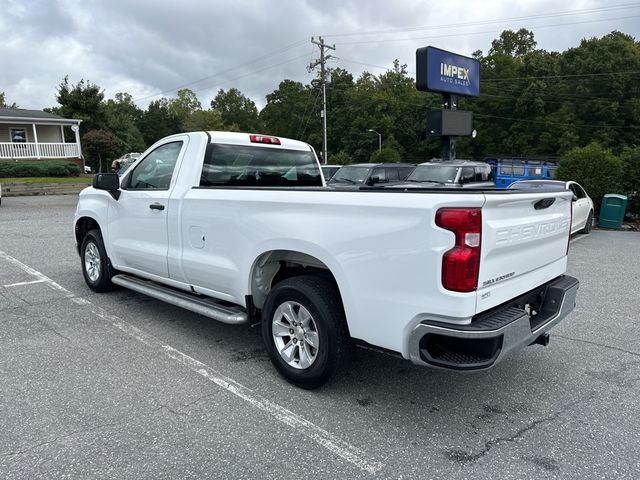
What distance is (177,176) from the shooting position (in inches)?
182

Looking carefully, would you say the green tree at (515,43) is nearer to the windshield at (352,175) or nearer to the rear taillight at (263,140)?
the windshield at (352,175)

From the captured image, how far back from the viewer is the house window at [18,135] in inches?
1308

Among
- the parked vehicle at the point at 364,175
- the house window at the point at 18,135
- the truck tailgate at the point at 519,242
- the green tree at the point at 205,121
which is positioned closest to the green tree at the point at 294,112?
the green tree at the point at 205,121

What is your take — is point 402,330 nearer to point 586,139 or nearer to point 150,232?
point 150,232

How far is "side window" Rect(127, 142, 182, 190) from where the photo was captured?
4820 millimetres

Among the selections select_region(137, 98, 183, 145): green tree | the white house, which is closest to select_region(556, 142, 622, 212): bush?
the white house

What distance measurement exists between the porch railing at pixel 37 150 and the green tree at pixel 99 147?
221 inches

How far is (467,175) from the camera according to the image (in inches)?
547

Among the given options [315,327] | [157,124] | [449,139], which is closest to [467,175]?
[449,139]

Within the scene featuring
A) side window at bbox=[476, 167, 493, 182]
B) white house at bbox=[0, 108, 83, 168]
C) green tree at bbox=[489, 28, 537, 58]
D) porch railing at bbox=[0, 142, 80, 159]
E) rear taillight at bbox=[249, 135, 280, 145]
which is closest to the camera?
rear taillight at bbox=[249, 135, 280, 145]

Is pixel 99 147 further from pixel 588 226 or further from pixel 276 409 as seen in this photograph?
pixel 276 409

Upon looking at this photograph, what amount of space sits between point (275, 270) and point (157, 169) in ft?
6.18

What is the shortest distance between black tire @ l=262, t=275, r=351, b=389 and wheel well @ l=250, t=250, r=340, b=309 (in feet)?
0.55

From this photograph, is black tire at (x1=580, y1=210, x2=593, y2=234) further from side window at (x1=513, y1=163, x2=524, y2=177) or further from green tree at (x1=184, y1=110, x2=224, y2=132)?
green tree at (x1=184, y1=110, x2=224, y2=132)
